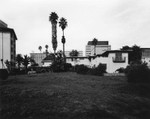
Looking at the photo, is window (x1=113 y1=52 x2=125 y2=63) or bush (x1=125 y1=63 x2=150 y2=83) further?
window (x1=113 y1=52 x2=125 y2=63)

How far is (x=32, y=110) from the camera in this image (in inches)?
354

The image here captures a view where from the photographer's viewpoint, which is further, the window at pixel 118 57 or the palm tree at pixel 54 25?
the palm tree at pixel 54 25

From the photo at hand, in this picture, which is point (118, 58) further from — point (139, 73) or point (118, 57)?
point (139, 73)

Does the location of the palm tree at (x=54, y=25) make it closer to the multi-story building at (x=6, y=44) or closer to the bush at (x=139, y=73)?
the multi-story building at (x=6, y=44)

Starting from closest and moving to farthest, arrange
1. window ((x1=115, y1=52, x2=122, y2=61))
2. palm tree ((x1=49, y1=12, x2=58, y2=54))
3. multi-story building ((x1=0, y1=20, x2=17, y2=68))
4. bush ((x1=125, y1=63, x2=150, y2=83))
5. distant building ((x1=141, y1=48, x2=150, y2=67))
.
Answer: bush ((x1=125, y1=63, x2=150, y2=83)) < window ((x1=115, y1=52, x2=122, y2=61)) < palm tree ((x1=49, y1=12, x2=58, y2=54)) < distant building ((x1=141, y1=48, x2=150, y2=67)) < multi-story building ((x1=0, y1=20, x2=17, y2=68))

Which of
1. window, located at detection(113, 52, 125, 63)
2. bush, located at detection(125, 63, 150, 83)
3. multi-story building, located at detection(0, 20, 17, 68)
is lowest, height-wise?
bush, located at detection(125, 63, 150, 83)

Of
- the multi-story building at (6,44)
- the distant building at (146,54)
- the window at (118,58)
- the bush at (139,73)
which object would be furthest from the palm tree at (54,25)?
the bush at (139,73)

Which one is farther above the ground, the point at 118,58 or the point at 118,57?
the point at 118,57

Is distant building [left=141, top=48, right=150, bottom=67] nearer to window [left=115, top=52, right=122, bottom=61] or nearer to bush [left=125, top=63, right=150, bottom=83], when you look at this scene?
window [left=115, top=52, right=122, bottom=61]

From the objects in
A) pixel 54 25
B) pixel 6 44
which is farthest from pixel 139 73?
pixel 6 44

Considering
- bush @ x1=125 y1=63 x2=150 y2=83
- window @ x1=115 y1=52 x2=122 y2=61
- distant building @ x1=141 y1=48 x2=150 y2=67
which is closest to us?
bush @ x1=125 y1=63 x2=150 y2=83

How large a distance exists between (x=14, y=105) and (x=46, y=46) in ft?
418

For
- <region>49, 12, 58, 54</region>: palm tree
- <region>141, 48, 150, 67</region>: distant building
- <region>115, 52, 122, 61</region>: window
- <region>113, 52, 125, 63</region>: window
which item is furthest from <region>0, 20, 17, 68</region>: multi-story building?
<region>141, 48, 150, 67</region>: distant building

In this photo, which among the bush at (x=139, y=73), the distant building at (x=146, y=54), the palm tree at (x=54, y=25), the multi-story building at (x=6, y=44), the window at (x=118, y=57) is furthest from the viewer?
the multi-story building at (x=6, y=44)
